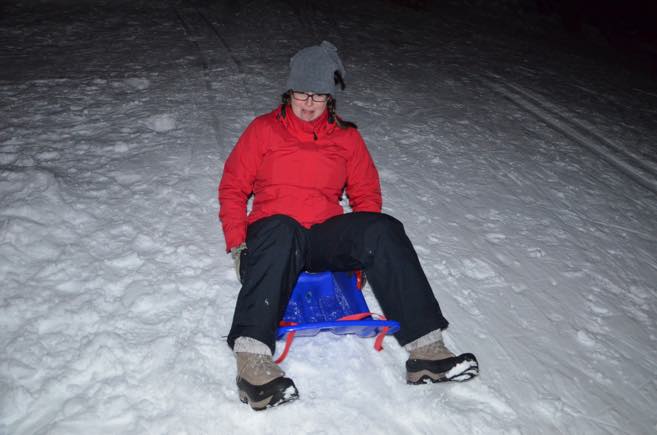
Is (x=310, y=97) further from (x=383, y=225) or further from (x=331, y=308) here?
(x=331, y=308)

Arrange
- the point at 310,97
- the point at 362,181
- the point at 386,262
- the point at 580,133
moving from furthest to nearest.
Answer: the point at 580,133 → the point at 362,181 → the point at 310,97 → the point at 386,262

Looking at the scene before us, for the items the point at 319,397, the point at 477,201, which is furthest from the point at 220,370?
the point at 477,201

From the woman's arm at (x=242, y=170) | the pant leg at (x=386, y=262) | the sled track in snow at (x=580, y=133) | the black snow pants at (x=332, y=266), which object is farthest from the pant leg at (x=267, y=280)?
the sled track in snow at (x=580, y=133)

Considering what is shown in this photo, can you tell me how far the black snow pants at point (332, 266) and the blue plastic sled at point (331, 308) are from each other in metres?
0.08

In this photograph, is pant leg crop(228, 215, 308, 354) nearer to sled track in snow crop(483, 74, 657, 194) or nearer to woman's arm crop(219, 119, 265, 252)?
woman's arm crop(219, 119, 265, 252)

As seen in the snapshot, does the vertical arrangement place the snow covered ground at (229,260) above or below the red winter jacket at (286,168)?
below

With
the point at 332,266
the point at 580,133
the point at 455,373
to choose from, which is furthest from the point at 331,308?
the point at 580,133

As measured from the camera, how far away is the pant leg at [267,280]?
1821 millimetres

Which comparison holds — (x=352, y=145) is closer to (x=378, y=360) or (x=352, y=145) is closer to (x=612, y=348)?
(x=378, y=360)

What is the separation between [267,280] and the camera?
6.06ft

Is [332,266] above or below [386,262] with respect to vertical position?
below

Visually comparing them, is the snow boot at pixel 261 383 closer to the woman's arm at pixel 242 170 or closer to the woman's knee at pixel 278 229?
the woman's knee at pixel 278 229

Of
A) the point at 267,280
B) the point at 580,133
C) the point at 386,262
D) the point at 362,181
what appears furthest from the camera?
the point at 580,133

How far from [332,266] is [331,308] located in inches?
8.2
